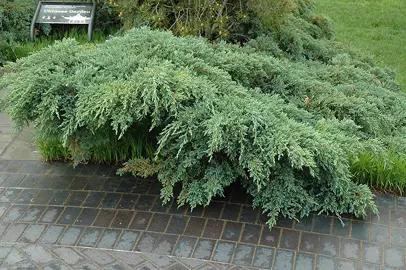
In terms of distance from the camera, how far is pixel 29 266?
432 centimetres

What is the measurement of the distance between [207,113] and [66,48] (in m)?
1.67

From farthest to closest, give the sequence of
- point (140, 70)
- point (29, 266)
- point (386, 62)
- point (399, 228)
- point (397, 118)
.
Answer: point (386, 62) → point (397, 118) → point (140, 70) → point (399, 228) → point (29, 266)

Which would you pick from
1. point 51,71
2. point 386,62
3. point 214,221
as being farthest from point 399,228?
point 386,62

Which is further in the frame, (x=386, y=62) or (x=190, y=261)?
(x=386, y=62)

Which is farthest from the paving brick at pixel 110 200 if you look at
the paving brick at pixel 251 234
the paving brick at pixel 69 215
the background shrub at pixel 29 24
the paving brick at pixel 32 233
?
the background shrub at pixel 29 24

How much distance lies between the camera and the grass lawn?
9109mm

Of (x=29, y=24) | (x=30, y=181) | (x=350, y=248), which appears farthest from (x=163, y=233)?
(x=29, y=24)

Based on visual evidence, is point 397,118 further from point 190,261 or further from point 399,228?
point 190,261

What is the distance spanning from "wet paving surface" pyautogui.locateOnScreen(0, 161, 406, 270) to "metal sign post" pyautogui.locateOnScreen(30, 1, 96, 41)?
13.3ft

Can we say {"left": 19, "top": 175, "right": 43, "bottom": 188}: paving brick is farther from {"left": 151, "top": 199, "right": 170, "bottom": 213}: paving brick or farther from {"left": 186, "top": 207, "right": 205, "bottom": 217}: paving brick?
{"left": 186, "top": 207, "right": 205, "bottom": 217}: paving brick

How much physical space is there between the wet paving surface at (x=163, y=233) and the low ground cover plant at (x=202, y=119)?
0.51 feet

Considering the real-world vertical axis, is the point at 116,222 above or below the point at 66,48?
below

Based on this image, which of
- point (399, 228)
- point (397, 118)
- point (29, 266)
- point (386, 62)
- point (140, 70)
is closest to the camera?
point (29, 266)

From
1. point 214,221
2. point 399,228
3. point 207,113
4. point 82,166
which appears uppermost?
point 207,113
